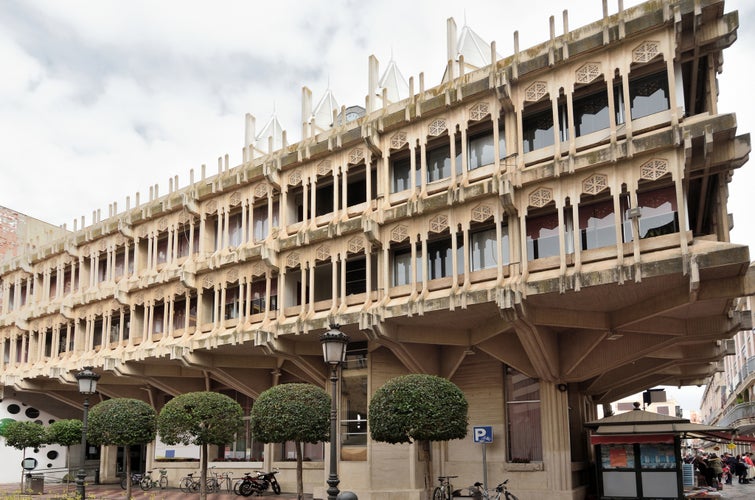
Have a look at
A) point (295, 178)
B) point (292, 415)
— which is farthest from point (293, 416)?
point (295, 178)

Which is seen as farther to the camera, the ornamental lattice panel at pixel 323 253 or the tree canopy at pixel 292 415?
the ornamental lattice panel at pixel 323 253

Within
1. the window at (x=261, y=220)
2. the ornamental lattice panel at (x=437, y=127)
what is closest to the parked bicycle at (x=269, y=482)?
the window at (x=261, y=220)

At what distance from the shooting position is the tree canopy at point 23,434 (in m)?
33.7

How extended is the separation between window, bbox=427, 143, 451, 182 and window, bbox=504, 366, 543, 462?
23.2ft

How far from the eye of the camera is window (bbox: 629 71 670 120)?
20.1 metres

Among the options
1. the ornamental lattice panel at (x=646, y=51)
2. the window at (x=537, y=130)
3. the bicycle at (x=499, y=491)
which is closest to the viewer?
the ornamental lattice panel at (x=646, y=51)

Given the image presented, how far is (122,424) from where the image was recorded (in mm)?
22812

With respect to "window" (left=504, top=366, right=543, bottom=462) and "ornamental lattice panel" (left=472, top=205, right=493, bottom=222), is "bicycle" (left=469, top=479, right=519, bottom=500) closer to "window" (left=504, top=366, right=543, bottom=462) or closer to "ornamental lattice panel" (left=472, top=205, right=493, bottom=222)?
"window" (left=504, top=366, right=543, bottom=462)

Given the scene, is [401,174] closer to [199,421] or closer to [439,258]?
[439,258]

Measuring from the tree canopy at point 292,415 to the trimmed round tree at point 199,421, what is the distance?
110 centimetres

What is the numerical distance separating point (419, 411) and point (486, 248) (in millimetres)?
6742

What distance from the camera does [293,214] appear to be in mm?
29266

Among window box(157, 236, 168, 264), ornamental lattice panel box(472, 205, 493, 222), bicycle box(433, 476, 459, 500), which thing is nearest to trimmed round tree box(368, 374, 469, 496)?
bicycle box(433, 476, 459, 500)

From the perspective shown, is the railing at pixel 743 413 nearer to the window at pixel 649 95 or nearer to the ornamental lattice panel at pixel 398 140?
the window at pixel 649 95
